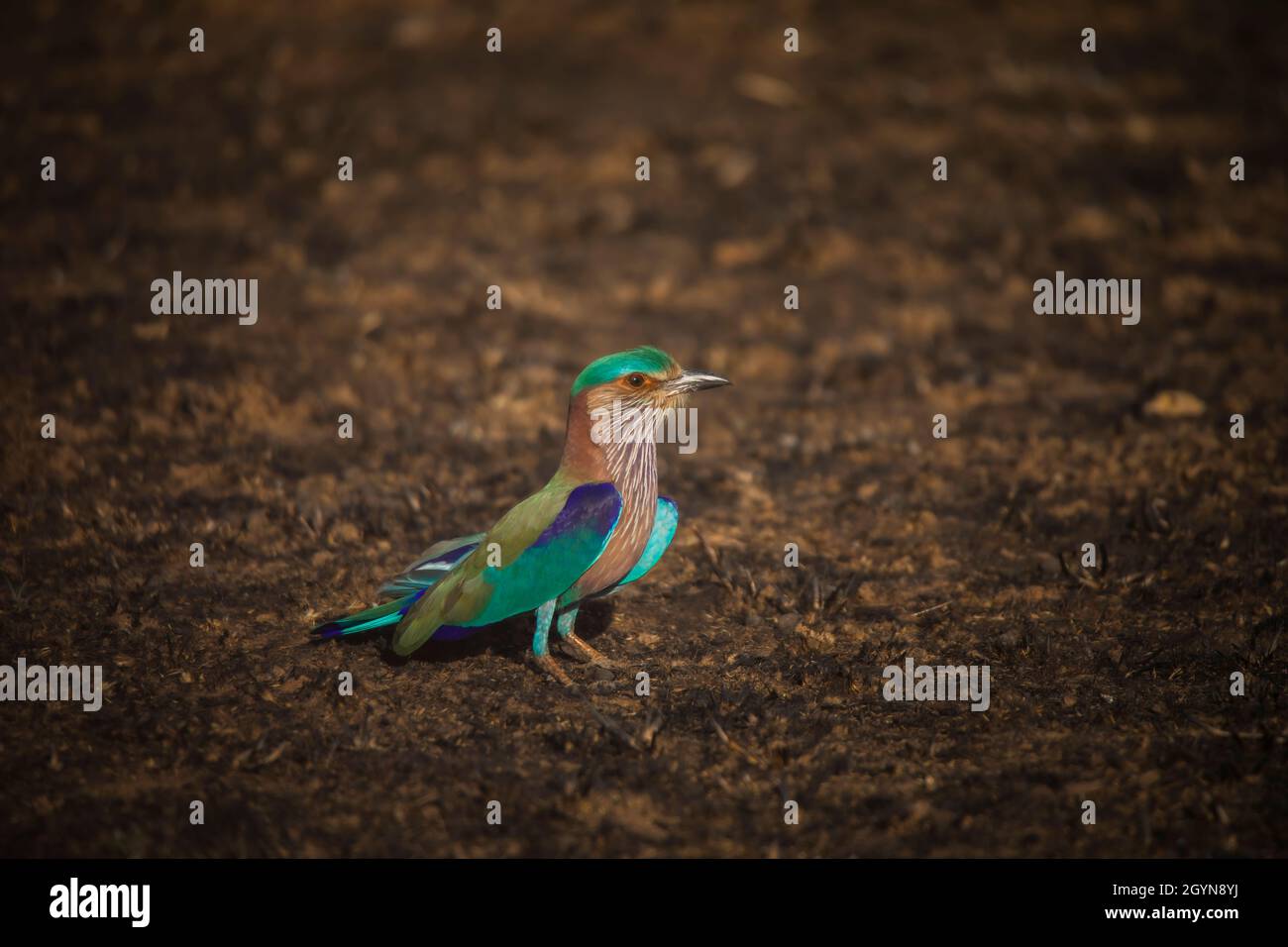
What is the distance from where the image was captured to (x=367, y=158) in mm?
13195

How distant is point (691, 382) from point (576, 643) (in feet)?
4.56

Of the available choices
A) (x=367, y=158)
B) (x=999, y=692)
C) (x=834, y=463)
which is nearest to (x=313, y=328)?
(x=367, y=158)

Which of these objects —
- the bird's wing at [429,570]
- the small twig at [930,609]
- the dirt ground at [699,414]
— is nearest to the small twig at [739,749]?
the dirt ground at [699,414]

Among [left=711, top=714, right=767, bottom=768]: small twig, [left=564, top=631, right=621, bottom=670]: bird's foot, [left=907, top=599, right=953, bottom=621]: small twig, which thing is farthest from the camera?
[left=907, top=599, right=953, bottom=621]: small twig

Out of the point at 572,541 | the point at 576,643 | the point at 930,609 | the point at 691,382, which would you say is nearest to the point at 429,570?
the point at 572,541

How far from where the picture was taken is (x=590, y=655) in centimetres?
642

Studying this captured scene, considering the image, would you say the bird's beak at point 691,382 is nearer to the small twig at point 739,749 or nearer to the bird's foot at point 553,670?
the bird's foot at point 553,670

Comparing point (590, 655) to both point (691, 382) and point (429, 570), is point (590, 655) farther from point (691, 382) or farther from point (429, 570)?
→ point (691, 382)

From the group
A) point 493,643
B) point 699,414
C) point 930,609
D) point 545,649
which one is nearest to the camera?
point 545,649

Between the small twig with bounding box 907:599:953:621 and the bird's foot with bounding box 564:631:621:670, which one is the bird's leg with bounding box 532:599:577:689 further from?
the small twig with bounding box 907:599:953:621

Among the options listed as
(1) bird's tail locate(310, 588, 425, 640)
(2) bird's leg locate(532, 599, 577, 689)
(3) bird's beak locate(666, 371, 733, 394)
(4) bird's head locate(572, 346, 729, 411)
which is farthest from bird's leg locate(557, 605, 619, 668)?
(3) bird's beak locate(666, 371, 733, 394)

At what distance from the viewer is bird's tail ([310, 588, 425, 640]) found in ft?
19.6

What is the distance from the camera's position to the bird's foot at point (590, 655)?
641 cm

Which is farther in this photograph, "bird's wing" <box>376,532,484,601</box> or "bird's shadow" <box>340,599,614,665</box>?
"bird's shadow" <box>340,599,614,665</box>
